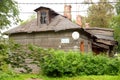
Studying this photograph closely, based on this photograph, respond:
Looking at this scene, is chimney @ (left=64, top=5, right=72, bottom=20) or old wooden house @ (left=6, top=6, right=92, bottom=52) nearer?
old wooden house @ (left=6, top=6, right=92, bottom=52)

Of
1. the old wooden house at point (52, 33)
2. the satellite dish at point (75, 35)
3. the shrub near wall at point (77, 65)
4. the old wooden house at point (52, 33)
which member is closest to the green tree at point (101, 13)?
the old wooden house at point (52, 33)

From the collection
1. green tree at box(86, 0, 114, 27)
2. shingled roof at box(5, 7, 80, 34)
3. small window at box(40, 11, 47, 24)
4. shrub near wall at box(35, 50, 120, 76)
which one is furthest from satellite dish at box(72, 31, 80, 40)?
green tree at box(86, 0, 114, 27)

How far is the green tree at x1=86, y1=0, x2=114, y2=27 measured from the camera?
52438 millimetres

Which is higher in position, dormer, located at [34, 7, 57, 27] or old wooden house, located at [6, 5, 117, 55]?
dormer, located at [34, 7, 57, 27]

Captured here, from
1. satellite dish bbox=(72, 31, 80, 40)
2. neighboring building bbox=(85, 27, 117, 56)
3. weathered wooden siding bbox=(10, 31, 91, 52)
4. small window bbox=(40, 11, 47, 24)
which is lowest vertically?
neighboring building bbox=(85, 27, 117, 56)

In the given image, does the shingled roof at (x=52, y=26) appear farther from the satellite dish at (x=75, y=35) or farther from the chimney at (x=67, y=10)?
the chimney at (x=67, y=10)

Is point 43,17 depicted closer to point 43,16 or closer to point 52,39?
point 43,16

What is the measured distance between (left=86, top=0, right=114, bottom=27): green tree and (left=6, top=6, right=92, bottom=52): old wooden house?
2213 cm

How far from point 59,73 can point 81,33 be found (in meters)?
10.0

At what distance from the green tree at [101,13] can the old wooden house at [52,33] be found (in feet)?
72.6

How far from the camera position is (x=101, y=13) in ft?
172

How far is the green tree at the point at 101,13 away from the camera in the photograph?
52.4 meters

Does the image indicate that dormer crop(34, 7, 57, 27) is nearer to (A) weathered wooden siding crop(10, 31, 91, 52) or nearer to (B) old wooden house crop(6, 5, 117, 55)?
(B) old wooden house crop(6, 5, 117, 55)

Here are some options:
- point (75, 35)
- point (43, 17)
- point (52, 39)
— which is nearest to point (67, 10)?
point (43, 17)
